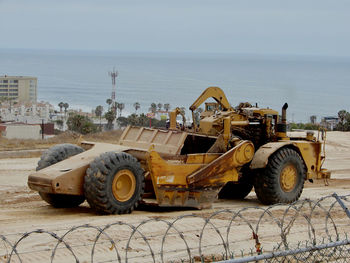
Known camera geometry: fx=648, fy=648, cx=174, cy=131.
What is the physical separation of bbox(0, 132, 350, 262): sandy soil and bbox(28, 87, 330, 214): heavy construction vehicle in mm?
326

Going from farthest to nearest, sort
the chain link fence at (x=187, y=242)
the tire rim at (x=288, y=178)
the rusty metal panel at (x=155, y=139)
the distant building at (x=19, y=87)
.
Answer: the distant building at (x=19, y=87)
the tire rim at (x=288, y=178)
the rusty metal panel at (x=155, y=139)
the chain link fence at (x=187, y=242)

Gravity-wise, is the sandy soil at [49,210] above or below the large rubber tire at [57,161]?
below

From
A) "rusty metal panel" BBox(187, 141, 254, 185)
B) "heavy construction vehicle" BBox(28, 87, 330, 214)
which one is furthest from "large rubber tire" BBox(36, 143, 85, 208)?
"rusty metal panel" BBox(187, 141, 254, 185)

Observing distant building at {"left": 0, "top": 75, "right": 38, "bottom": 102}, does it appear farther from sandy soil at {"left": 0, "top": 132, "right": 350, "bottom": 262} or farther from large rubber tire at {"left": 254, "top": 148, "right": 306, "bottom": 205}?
large rubber tire at {"left": 254, "top": 148, "right": 306, "bottom": 205}

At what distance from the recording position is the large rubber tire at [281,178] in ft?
46.0

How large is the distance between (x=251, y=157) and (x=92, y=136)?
21.0 metres

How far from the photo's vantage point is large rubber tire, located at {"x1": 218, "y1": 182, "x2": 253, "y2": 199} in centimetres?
1565

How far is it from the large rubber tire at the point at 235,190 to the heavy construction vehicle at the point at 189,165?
24 mm

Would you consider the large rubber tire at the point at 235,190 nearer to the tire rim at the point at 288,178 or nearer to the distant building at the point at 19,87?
the tire rim at the point at 288,178

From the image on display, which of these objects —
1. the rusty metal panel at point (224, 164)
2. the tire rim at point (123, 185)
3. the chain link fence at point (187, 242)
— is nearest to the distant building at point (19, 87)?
the rusty metal panel at point (224, 164)

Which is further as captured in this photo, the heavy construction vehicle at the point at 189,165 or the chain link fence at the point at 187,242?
the heavy construction vehicle at the point at 189,165

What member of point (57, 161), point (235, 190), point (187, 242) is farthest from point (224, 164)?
point (187, 242)

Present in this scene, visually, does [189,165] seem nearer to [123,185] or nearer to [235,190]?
[123,185]

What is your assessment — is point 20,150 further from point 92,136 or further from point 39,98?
point 39,98
